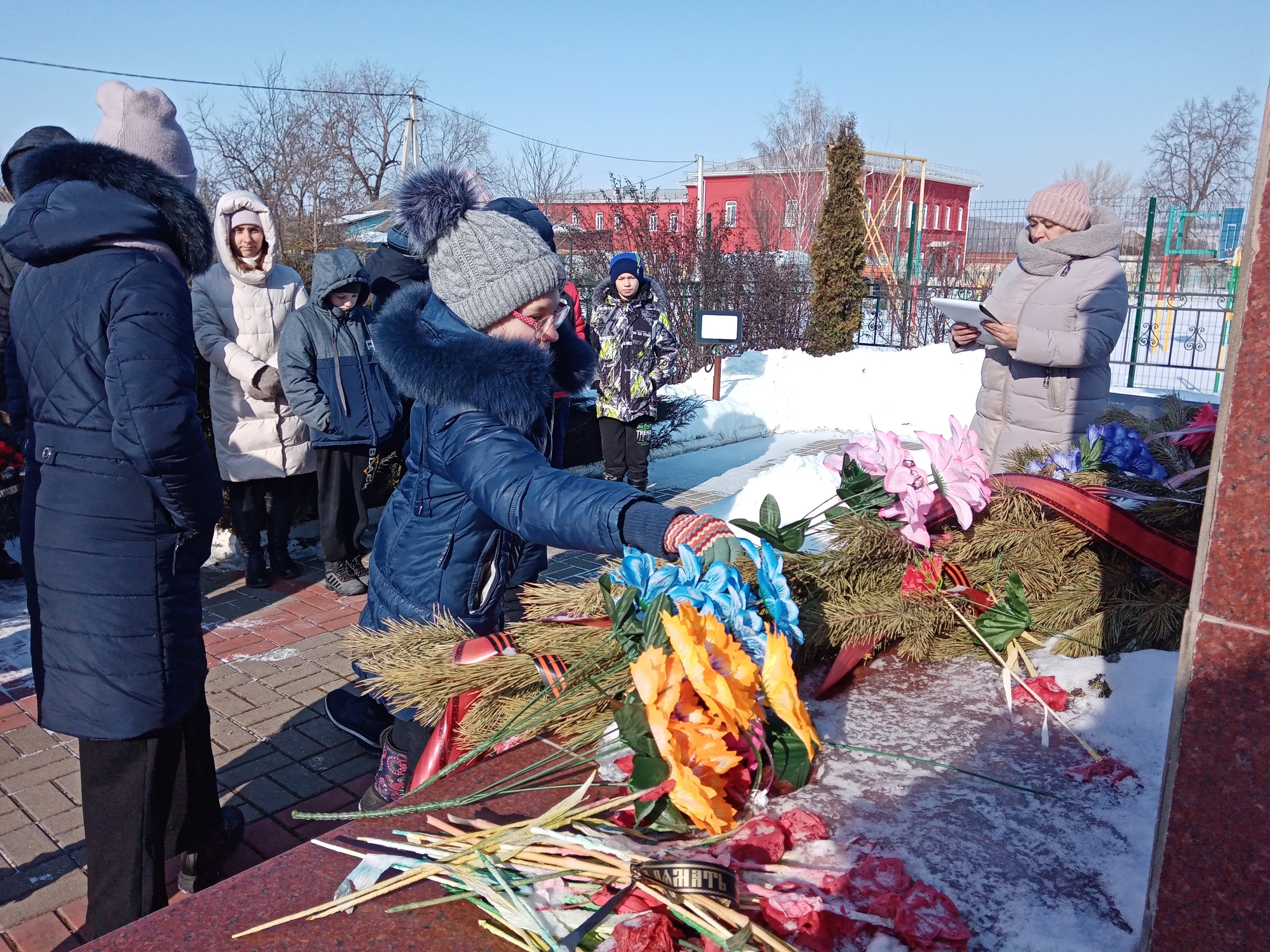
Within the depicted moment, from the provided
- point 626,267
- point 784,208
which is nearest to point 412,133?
point 784,208

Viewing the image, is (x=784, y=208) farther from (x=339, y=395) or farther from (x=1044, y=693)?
(x=1044, y=693)

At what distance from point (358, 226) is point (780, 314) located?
12.5 meters

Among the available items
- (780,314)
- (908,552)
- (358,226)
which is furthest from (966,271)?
(908,552)

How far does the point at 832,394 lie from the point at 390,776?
9.20 metres

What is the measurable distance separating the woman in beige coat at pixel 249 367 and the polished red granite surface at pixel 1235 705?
477 centimetres

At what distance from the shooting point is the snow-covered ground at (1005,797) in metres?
1.17

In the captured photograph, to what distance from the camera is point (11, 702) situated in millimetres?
3820

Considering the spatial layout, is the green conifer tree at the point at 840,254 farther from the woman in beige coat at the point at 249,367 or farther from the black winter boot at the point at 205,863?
the black winter boot at the point at 205,863

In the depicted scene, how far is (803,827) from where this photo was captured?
1.30 meters

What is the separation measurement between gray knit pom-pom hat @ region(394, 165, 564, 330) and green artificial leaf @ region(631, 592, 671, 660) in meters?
0.92

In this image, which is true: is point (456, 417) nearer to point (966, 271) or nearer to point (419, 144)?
point (966, 271)

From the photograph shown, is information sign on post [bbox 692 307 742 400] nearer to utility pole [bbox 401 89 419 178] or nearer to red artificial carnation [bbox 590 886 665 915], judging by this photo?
red artificial carnation [bbox 590 886 665 915]

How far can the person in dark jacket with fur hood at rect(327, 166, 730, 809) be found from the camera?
1.89 meters

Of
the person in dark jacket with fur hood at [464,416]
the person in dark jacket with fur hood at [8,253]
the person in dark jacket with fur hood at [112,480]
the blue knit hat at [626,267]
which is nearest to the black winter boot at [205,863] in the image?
the person in dark jacket with fur hood at [112,480]
